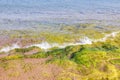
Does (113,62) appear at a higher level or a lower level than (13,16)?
higher

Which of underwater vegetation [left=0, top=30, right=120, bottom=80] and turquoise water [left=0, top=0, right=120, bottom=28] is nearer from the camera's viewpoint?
underwater vegetation [left=0, top=30, right=120, bottom=80]

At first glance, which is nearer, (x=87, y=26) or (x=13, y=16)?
(x=87, y=26)

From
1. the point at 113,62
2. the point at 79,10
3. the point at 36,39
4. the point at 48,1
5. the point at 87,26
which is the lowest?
the point at 48,1

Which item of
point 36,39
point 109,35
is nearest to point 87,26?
point 109,35

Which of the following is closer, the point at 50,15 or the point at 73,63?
the point at 73,63

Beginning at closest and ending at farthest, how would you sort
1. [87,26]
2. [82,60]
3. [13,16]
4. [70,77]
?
[70,77], [82,60], [87,26], [13,16]

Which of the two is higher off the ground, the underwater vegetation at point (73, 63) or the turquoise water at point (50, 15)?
the underwater vegetation at point (73, 63)

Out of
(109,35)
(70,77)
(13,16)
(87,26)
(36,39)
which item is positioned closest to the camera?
(70,77)

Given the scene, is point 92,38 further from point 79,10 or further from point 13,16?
point 79,10

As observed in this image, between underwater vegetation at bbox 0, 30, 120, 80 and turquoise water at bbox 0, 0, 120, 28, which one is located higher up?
underwater vegetation at bbox 0, 30, 120, 80

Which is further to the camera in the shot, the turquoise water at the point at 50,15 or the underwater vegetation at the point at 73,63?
the turquoise water at the point at 50,15

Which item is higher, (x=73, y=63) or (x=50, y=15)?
(x=73, y=63)
